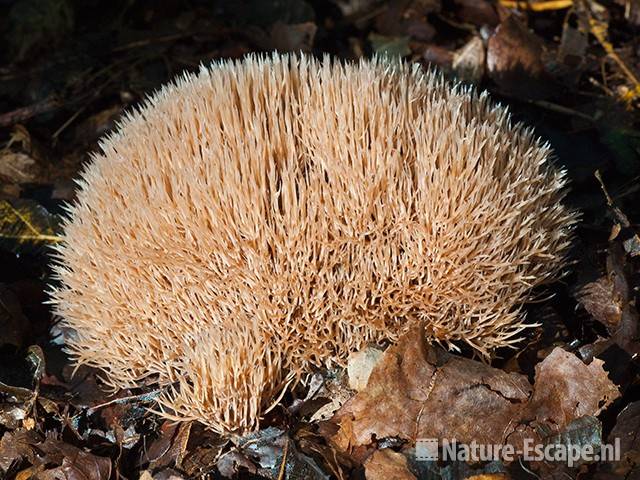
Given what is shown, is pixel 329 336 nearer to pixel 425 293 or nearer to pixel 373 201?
pixel 425 293

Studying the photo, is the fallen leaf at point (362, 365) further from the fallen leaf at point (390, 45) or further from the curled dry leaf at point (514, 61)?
the fallen leaf at point (390, 45)

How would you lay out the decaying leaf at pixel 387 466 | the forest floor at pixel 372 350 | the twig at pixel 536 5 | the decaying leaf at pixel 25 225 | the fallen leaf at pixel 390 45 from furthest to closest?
the twig at pixel 536 5 < the fallen leaf at pixel 390 45 < the decaying leaf at pixel 25 225 < the forest floor at pixel 372 350 < the decaying leaf at pixel 387 466

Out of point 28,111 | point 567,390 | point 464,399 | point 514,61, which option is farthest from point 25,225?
point 514,61

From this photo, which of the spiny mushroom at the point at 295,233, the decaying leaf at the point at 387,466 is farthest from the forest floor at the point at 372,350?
the spiny mushroom at the point at 295,233

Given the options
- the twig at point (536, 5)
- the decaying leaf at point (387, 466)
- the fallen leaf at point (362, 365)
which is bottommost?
the decaying leaf at point (387, 466)

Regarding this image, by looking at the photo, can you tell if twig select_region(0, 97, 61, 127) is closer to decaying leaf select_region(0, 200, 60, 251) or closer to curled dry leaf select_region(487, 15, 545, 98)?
decaying leaf select_region(0, 200, 60, 251)

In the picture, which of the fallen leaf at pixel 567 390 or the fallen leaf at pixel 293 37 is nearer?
the fallen leaf at pixel 567 390

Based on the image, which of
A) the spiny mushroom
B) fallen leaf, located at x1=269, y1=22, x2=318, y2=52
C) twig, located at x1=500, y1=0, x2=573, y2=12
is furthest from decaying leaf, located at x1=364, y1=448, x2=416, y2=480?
twig, located at x1=500, y1=0, x2=573, y2=12
